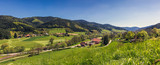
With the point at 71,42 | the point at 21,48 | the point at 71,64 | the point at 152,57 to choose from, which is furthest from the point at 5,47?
the point at 152,57

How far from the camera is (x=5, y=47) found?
82.0m

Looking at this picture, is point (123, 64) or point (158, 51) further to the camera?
point (158, 51)

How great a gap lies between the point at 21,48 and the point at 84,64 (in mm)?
105101

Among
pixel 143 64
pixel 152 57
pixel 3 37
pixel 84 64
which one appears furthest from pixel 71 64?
pixel 3 37

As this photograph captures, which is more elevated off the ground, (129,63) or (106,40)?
(129,63)

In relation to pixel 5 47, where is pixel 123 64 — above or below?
above

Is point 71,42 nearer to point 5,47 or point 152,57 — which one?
point 5,47

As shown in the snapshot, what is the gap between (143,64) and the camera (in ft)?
9.30

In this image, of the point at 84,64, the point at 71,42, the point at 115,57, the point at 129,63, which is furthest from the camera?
the point at 71,42

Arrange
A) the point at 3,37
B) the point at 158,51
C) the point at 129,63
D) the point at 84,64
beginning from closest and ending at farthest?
the point at 129,63
the point at 158,51
the point at 84,64
the point at 3,37

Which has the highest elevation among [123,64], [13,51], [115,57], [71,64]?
[123,64]

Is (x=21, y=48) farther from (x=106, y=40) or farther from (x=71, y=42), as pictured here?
(x=106, y=40)

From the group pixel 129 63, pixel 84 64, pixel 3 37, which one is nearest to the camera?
pixel 129 63

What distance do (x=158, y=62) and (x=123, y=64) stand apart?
1.32 m
